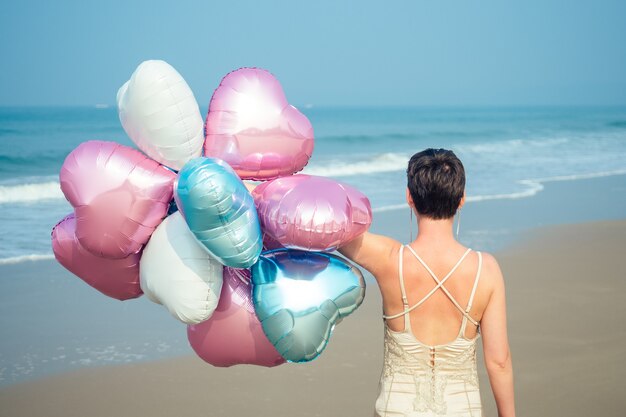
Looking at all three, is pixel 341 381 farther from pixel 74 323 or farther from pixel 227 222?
pixel 227 222

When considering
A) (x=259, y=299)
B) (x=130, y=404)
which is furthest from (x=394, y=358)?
(x=130, y=404)

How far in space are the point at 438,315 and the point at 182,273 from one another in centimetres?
80

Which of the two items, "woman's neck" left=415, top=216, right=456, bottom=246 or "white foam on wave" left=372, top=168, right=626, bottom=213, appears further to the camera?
"white foam on wave" left=372, top=168, right=626, bottom=213

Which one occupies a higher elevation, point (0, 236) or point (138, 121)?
point (138, 121)

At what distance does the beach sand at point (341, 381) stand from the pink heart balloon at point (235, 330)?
1.87 meters

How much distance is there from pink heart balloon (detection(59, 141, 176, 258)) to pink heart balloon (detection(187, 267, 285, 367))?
325mm

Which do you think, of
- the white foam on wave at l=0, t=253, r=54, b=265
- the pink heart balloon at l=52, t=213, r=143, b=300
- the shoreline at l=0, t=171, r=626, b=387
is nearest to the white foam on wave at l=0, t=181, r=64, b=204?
the white foam on wave at l=0, t=253, r=54, b=265

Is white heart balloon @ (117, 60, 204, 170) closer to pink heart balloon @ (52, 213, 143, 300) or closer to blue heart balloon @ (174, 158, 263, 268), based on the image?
blue heart balloon @ (174, 158, 263, 268)

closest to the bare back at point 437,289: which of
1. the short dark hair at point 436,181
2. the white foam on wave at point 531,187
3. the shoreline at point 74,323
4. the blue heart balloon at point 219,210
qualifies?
the short dark hair at point 436,181

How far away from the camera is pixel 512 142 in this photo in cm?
2745

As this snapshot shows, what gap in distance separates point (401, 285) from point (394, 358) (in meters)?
0.24

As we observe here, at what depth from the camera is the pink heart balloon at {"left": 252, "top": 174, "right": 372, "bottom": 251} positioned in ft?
6.97

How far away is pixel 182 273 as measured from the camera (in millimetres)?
2258

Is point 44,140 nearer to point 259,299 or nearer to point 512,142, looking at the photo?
point 512,142
